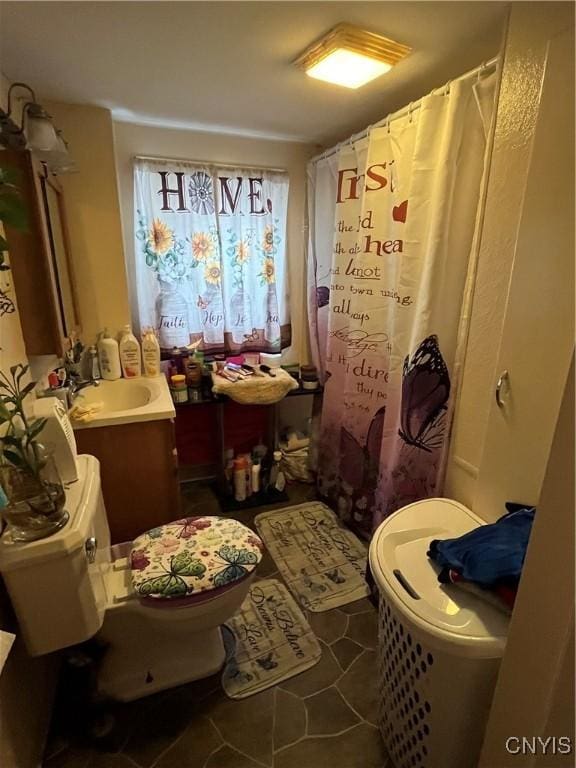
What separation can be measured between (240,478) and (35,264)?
5.18 ft

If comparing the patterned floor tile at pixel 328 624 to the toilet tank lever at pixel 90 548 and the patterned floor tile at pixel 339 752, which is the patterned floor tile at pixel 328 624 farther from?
the toilet tank lever at pixel 90 548

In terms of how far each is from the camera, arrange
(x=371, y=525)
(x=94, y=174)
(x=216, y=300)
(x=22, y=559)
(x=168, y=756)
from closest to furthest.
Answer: (x=22, y=559)
(x=168, y=756)
(x=94, y=174)
(x=371, y=525)
(x=216, y=300)

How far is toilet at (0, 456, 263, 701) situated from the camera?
1018 millimetres

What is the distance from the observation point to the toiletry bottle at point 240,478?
246 cm

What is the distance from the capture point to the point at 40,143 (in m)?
1.38

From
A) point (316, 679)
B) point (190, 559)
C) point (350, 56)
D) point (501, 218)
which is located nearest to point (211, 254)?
point (350, 56)

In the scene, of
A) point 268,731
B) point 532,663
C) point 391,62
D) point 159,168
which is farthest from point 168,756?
point 159,168

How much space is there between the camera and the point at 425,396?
1.60 meters

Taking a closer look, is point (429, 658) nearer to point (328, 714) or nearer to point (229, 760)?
point (328, 714)

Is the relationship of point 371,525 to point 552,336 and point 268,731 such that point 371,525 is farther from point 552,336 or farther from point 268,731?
point 552,336

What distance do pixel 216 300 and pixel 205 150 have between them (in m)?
0.83

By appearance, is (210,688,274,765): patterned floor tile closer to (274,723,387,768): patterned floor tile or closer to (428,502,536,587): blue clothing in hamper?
(274,723,387,768): patterned floor tile

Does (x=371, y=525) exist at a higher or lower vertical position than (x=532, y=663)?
lower

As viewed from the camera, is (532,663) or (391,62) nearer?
(532,663)
